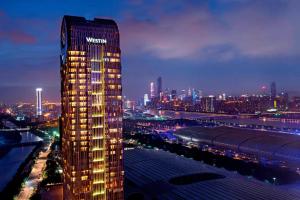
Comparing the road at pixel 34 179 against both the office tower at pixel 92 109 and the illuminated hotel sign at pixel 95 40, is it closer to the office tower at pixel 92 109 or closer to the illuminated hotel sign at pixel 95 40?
the office tower at pixel 92 109

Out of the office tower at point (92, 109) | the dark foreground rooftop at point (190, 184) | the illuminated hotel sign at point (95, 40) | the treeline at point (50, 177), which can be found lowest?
the treeline at point (50, 177)

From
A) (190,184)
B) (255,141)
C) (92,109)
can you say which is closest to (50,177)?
(92,109)

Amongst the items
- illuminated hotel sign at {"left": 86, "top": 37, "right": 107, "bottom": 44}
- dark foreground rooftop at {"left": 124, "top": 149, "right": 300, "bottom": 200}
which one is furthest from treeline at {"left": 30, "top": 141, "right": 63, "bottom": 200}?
illuminated hotel sign at {"left": 86, "top": 37, "right": 107, "bottom": 44}

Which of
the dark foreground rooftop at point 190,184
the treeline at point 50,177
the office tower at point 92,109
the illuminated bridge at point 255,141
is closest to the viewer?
the office tower at point 92,109

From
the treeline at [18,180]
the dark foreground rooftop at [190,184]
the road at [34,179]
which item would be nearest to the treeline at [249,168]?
the dark foreground rooftop at [190,184]

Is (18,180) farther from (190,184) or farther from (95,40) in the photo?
(95,40)
